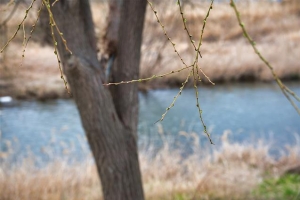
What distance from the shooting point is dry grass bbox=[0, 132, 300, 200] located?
465 centimetres

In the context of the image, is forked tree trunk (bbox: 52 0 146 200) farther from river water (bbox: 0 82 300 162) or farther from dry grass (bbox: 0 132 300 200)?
river water (bbox: 0 82 300 162)

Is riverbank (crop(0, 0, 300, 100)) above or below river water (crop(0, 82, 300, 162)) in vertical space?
above

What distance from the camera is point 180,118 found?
9500 millimetres

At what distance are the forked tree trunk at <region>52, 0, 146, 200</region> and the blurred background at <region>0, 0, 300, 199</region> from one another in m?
0.30

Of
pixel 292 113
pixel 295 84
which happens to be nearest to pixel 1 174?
pixel 292 113

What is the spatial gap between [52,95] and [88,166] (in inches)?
299

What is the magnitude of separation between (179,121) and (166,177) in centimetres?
378

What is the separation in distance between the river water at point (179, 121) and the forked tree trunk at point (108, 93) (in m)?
3.23

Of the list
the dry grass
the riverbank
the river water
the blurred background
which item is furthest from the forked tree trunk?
the riverbank

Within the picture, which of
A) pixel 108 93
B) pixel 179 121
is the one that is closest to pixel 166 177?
pixel 108 93

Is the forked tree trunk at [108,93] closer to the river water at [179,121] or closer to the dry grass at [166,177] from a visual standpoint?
the dry grass at [166,177]

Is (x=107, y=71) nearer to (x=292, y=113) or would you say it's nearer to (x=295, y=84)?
(x=292, y=113)

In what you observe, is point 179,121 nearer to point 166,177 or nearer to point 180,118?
point 180,118

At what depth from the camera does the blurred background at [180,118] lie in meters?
4.74
